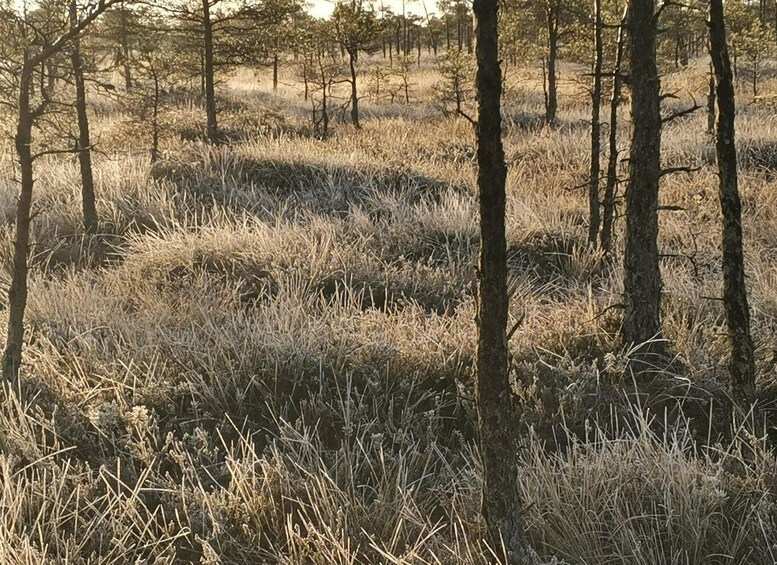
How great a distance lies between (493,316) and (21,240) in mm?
2952

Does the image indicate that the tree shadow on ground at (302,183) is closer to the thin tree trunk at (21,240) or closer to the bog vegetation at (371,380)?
the bog vegetation at (371,380)

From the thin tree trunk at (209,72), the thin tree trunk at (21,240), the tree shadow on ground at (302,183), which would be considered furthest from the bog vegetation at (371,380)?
the thin tree trunk at (209,72)

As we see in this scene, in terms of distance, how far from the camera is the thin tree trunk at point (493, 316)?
1.83 m

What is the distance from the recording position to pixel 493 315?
1963mm

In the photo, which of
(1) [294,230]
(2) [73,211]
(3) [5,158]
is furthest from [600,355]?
(3) [5,158]

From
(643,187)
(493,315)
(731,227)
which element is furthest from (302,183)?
(493,315)

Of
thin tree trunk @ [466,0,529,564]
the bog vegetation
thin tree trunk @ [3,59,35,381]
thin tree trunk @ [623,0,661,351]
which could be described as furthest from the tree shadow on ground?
thin tree trunk @ [466,0,529,564]

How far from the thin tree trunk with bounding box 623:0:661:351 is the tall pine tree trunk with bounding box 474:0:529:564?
7.48ft

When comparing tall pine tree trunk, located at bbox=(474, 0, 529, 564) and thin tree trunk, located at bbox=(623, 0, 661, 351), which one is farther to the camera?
thin tree trunk, located at bbox=(623, 0, 661, 351)

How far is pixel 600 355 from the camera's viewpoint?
13.7 ft

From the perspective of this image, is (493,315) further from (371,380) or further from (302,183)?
(302,183)

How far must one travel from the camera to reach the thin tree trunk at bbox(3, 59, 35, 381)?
3574 mm

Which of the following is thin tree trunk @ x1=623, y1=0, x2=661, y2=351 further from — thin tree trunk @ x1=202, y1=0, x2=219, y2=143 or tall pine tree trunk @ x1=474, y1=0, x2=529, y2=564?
thin tree trunk @ x1=202, y1=0, x2=219, y2=143

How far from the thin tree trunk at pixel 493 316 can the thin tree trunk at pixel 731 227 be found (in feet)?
5.59
